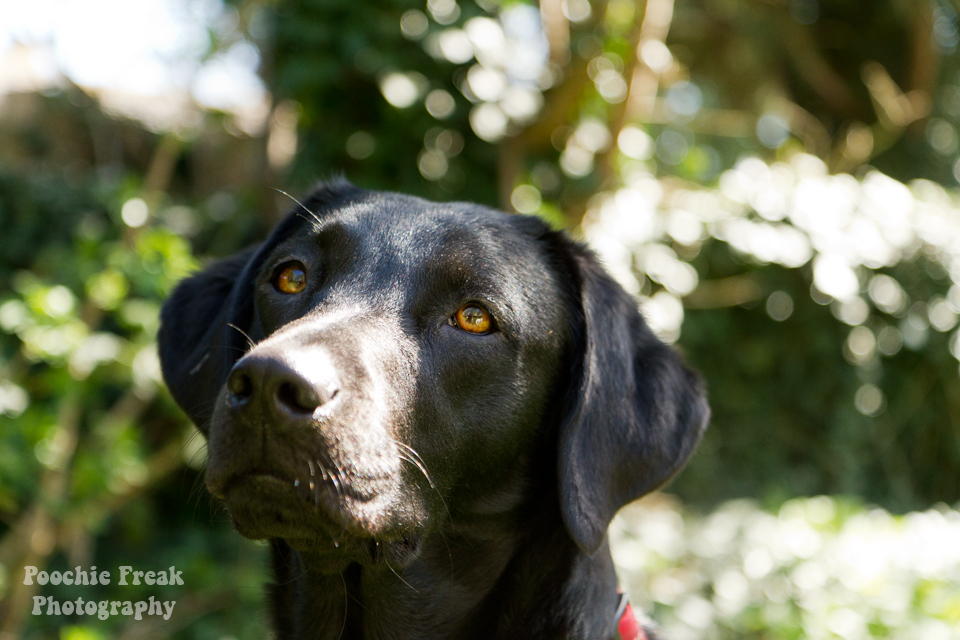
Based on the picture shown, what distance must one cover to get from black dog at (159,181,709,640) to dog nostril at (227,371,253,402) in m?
0.19

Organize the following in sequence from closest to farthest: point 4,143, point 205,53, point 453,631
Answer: point 453,631 → point 205,53 → point 4,143

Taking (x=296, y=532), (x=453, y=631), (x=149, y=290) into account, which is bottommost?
(x=149, y=290)

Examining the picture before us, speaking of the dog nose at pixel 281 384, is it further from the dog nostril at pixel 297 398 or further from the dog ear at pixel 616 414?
the dog ear at pixel 616 414

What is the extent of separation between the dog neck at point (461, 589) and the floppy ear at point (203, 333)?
59 centimetres

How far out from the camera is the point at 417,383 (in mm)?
1771

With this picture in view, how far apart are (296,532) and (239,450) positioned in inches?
8.7

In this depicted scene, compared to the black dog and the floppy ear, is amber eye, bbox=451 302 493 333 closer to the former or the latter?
the black dog

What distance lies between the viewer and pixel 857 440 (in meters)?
6.11

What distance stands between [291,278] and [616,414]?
0.95m

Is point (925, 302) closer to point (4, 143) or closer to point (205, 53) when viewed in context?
point (205, 53)

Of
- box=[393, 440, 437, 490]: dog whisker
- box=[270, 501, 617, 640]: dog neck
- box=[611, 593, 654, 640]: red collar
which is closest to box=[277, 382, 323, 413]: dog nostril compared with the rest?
box=[393, 440, 437, 490]: dog whisker

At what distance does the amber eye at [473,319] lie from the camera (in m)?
1.91

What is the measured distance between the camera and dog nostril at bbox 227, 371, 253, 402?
4.66 ft

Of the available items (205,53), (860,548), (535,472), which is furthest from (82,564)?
(860,548)
